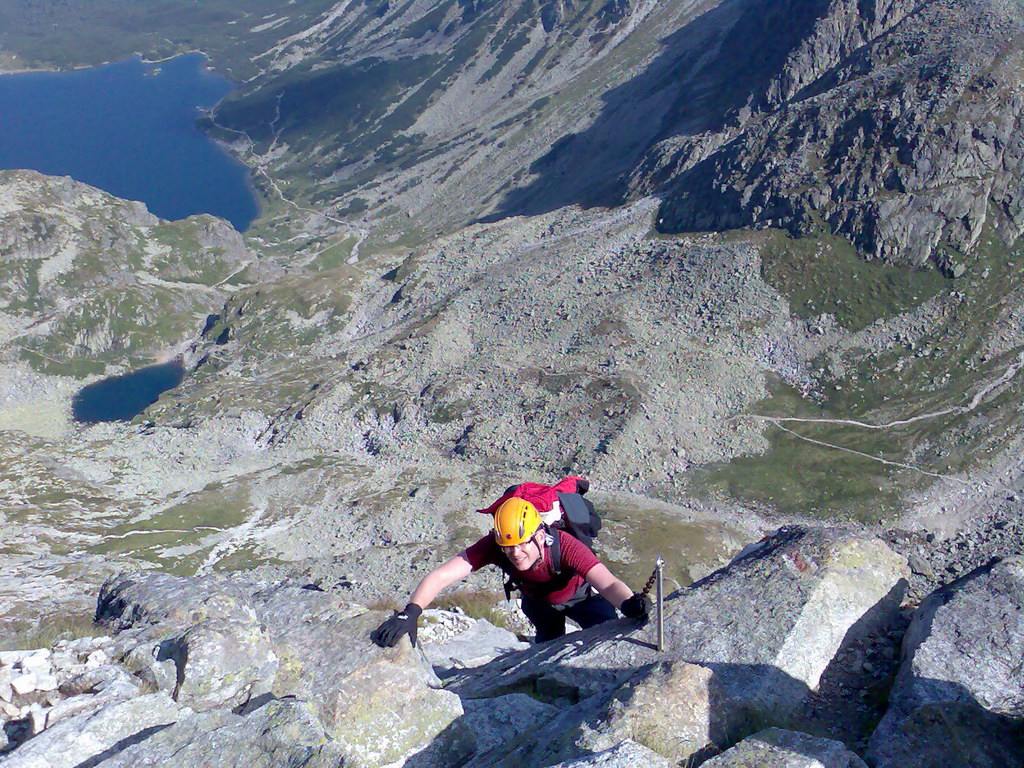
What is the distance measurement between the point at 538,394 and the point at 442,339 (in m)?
22.0

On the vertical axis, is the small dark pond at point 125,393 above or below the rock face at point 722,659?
below

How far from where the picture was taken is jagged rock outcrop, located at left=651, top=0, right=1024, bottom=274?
98.8m

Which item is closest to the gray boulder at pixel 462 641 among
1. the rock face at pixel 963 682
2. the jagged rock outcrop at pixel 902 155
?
the rock face at pixel 963 682

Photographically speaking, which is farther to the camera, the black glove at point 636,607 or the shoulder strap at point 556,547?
the shoulder strap at point 556,547

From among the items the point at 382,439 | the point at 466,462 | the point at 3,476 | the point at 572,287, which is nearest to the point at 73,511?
the point at 3,476

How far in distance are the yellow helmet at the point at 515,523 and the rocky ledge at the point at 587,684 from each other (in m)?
2.92

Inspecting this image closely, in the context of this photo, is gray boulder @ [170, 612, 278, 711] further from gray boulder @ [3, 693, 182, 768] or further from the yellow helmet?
the yellow helmet

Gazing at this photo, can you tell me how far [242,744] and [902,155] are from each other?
390 ft

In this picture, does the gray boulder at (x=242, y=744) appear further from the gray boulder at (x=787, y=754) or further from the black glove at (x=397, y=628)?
the gray boulder at (x=787, y=754)

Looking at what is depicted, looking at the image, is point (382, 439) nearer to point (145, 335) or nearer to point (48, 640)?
point (48, 640)

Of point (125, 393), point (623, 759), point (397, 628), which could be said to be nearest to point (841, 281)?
point (397, 628)

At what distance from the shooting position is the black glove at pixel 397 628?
13.3 meters

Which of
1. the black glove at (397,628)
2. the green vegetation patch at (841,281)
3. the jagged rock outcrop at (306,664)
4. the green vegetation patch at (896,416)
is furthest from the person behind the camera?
the green vegetation patch at (841,281)

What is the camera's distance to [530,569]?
1500 centimetres
